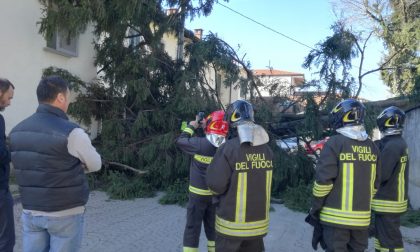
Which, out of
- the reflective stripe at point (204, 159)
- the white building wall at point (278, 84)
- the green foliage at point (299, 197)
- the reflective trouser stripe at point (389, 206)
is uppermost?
the white building wall at point (278, 84)

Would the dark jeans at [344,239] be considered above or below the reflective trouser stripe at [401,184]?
below

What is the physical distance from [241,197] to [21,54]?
22.9 feet

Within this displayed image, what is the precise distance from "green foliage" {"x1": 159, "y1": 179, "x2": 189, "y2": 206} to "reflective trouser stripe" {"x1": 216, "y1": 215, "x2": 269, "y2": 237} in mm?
4601

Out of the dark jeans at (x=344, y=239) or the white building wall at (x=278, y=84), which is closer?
the dark jeans at (x=344, y=239)

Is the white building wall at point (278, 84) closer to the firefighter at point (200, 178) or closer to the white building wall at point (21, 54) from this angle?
the firefighter at point (200, 178)

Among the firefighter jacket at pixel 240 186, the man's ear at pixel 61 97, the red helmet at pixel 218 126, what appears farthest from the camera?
the red helmet at pixel 218 126

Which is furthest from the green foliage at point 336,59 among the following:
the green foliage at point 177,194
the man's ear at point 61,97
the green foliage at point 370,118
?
the man's ear at point 61,97

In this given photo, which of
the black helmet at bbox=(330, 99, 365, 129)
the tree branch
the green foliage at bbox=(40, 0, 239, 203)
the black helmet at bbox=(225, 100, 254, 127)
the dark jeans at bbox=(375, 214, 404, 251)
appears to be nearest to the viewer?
the black helmet at bbox=(225, 100, 254, 127)

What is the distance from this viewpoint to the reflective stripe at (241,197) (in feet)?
11.1

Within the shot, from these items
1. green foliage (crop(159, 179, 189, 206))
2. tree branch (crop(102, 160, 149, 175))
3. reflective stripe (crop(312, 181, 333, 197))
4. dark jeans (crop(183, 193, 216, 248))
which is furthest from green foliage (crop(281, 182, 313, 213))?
reflective stripe (crop(312, 181, 333, 197))

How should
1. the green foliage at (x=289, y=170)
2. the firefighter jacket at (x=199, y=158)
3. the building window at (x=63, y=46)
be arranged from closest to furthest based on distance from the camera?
1. the firefighter jacket at (x=199, y=158)
2. the green foliage at (x=289, y=170)
3. the building window at (x=63, y=46)

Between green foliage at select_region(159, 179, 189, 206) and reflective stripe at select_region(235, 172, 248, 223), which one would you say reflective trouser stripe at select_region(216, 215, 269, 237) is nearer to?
reflective stripe at select_region(235, 172, 248, 223)

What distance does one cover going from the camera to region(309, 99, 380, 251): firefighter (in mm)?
3658

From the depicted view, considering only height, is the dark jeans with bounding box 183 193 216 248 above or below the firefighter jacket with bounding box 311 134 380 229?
below
